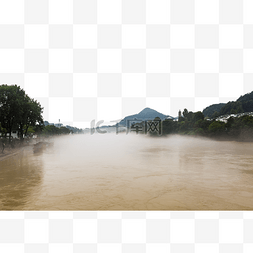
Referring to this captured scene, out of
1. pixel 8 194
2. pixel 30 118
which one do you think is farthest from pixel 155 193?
pixel 30 118

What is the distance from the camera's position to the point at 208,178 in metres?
15.7

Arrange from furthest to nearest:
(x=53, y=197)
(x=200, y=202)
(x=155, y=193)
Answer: (x=155, y=193) < (x=53, y=197) < (x=200, y=202)

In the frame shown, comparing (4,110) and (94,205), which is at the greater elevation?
(4,110)

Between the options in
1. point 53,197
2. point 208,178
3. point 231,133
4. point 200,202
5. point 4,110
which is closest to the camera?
point 200,202

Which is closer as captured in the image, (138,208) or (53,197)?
(138,208)

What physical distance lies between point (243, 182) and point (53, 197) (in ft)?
39.4

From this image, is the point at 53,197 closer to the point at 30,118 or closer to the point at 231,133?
the point at 30,118

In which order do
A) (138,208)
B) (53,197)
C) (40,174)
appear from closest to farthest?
(138,208)
(53,197)
(40,174)

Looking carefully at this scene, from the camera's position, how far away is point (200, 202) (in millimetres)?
10266

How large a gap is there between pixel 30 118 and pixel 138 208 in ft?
137

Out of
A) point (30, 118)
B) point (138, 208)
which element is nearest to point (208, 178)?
point (138, 208)

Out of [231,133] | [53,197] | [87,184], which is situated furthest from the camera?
[231,133]

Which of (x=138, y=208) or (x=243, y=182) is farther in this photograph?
(x=243, y=182)

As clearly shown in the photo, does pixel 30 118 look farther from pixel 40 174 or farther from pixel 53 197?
pixel 53 197
